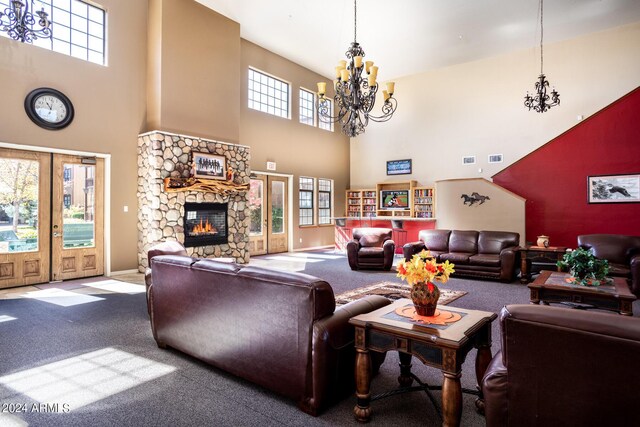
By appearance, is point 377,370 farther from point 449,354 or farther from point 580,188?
point 580,188

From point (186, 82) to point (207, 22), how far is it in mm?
1504

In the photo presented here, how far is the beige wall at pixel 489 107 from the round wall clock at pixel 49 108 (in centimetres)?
810

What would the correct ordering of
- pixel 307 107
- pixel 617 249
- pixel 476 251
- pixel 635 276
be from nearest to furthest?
pixel 635 276
pixel 617 249
pixel 476 251
pixel 307 107

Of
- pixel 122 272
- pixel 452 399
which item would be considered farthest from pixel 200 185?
pixel 452 399

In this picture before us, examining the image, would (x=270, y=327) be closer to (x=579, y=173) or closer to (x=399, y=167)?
(x=579, y=173)

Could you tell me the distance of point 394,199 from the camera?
1162 cm

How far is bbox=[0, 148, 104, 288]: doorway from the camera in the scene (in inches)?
231

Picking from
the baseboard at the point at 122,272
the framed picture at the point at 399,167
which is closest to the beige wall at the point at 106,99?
the baseboard at the point at 122,272

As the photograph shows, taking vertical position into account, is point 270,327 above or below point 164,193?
below

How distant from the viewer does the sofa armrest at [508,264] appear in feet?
21.4

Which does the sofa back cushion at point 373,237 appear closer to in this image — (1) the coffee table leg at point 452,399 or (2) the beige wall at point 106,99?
(2) the beige wall at point 106,99

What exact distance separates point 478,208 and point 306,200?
4998mm

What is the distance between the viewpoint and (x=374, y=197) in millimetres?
12195

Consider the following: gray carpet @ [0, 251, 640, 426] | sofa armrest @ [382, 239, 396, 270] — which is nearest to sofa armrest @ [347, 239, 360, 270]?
sofa armrest @ [382, 239, 396, 270]
